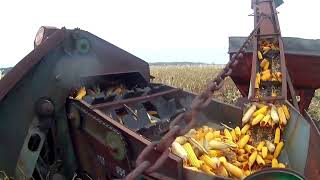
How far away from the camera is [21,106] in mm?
3998

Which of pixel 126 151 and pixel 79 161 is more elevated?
pixel 126 151

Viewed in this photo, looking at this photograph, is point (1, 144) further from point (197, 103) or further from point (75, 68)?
point (197, 103)

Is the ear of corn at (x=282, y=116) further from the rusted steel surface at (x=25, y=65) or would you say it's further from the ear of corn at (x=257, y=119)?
the rusted steel surface at (x=25, y=65)

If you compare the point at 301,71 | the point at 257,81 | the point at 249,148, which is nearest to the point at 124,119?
the point at 249,148

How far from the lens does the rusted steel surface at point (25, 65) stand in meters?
3.86

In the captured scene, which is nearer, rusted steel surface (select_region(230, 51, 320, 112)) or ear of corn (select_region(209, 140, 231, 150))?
ear of corn (select_region(209, 140, 231, 150))

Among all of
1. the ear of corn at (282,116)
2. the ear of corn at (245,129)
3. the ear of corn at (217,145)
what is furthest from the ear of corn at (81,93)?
the ear of corn at (282,116)

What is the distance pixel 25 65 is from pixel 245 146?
2364 millimetres

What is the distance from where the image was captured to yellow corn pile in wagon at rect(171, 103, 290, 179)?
3.31 meters

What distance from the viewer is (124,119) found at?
14.2 feet

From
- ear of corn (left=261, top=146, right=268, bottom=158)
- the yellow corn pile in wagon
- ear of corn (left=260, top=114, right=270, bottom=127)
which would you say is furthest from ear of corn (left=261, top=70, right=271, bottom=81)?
ear of corn (left=261, top=146, right=268, bottom=158)

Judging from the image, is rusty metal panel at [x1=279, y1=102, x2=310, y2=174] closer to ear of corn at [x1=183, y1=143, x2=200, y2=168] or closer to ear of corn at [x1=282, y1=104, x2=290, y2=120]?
ear of corn at [x1=282, y1=104, x2=290, y2=120]

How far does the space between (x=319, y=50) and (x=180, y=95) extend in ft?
7.92

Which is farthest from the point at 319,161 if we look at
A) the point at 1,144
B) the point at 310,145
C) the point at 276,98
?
the point at 1,144
